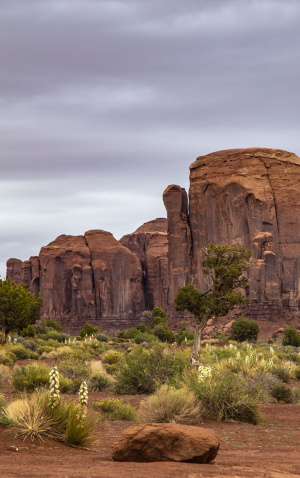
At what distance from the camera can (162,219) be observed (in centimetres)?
13612

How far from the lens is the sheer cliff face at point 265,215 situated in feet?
221

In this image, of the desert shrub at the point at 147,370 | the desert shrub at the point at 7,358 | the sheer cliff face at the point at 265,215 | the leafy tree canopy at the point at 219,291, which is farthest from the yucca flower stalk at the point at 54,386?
the sheer cliff face at the point at 265,215

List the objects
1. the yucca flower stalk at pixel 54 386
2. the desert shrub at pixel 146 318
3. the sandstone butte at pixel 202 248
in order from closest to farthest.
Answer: the yucca flower stalk at pixel 54 386
the sandstone butte at pixel 202 248
the desert shrub at pixel 146 318

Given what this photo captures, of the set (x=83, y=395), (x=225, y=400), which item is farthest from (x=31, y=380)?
(x=83, y=395)

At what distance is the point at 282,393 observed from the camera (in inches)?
676

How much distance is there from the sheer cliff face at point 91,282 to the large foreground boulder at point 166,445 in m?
87.5

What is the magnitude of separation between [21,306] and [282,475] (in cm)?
2787

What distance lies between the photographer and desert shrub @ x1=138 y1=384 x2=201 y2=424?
35.7 ft

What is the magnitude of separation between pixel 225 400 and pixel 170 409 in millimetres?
2321

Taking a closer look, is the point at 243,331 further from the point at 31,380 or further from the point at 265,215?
the point at 31,380

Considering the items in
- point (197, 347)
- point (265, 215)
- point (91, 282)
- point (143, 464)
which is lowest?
point (143, 464)

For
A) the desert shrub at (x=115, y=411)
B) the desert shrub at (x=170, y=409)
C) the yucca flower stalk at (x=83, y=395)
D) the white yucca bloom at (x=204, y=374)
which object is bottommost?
the desert shrub at (x=115, y=411)

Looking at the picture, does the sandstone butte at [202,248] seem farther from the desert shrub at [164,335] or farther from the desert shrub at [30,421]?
the desert shrub at [30,421]

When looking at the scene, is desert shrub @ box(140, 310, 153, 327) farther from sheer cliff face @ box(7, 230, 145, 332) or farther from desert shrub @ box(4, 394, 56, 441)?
desert shrub @ box(4, 394, 56, 441)
